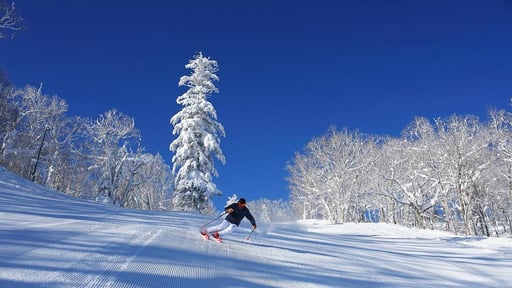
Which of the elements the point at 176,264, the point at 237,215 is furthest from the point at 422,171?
the point at 176,264

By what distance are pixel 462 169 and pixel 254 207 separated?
3034 inches

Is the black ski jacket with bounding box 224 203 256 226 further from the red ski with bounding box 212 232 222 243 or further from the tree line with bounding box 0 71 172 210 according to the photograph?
the tree line with bounding box 0 71 172 210

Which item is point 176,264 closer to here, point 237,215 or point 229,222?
point 229,222

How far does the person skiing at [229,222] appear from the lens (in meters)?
8.38

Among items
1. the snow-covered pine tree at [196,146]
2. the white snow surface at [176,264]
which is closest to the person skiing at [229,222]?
the white snow surface at [176,264]

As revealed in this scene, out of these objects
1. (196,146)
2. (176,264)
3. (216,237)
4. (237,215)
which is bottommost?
(176,264)

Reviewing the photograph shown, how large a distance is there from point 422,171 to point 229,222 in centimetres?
3027

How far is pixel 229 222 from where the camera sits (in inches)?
342

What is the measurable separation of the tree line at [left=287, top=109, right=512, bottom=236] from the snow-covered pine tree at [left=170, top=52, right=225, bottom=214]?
16293mm

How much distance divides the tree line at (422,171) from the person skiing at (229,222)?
2288 cm

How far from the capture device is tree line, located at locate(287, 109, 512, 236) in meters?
27.7

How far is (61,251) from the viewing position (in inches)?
201

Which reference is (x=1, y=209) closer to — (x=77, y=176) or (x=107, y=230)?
(x=107, y=230)

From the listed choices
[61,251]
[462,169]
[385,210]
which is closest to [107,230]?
[61,251]
